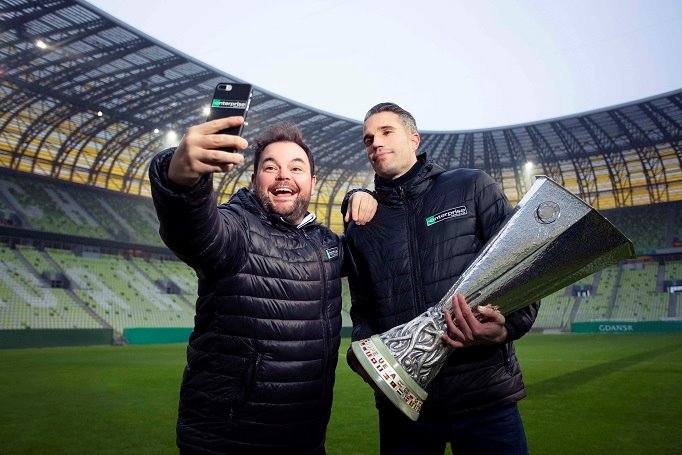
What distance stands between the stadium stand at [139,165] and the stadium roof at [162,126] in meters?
0.10

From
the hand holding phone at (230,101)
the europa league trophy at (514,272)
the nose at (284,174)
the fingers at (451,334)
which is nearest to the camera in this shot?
the hand holding phone at (230,101)

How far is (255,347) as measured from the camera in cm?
233

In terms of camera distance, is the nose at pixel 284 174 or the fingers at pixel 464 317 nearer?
the fingers at pixel 464 317

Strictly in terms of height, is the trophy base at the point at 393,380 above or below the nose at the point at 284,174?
below

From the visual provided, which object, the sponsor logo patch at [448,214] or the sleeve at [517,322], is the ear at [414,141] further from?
the sleeve at [517,322]

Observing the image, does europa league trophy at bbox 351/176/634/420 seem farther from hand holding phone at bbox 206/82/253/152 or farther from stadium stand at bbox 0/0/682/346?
stadium stand at bbox 0/0/682/346

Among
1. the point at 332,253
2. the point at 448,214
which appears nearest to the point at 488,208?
the point at 448,214

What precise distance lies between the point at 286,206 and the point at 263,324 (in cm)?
60

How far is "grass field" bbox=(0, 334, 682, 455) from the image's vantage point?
5.95m

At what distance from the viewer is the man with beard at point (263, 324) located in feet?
7.43

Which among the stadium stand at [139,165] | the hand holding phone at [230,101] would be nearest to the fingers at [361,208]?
the hand holding phone at [230,101]

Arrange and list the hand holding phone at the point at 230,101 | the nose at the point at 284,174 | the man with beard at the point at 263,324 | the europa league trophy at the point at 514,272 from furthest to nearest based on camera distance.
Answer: the nose at the point at 284,174 < the man with beard at the point at 263,324 < the europa league trophy at the point at 514,272 < the hand holding phone at the point at 230,101

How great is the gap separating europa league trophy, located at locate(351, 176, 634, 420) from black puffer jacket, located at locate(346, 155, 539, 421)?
280 mm

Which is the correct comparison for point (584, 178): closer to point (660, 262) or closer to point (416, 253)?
point (660, 262)
